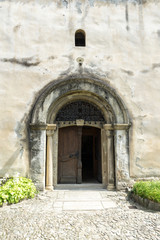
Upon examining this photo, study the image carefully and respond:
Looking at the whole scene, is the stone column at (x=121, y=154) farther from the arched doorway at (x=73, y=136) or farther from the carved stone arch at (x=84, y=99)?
the arched doorway at (x=73, y=136)

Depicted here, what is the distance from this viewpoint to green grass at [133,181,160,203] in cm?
386

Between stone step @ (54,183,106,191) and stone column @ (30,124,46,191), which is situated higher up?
stone column @ (30,124,46,191)

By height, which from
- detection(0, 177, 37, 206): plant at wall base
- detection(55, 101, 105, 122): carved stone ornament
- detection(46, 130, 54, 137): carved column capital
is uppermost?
detection(55, 101, 105, 122): carved stone ornament

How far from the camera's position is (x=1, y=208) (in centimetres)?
398

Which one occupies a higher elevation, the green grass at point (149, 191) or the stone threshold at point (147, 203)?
the green grass at point (149, 191)

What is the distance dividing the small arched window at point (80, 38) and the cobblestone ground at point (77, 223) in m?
5.07

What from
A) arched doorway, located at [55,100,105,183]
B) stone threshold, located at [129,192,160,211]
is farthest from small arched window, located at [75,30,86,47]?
stone threshold, located at [129,192,160,211]

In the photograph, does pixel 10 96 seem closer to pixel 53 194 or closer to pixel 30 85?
pixel 30 85

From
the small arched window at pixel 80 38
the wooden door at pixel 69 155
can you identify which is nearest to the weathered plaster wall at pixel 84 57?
the small arched window at pixel 80 38

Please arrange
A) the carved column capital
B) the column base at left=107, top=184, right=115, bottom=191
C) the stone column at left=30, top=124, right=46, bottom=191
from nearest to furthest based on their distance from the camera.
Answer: the stone column at left=30, top=124, right=46, bottom=191
the column base at left=107, top=184, right=115, bottom=191
the carved column capital

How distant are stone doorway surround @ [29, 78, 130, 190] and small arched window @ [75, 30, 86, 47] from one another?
5.47 feet

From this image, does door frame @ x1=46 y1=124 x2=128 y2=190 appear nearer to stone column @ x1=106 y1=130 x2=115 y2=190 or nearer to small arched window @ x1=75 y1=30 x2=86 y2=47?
stone column @ x1=106 y1=130 x2=115 y2=190

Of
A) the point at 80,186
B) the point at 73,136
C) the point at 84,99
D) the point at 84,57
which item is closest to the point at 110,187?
the point at 80,186

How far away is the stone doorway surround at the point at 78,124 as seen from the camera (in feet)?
17.0
